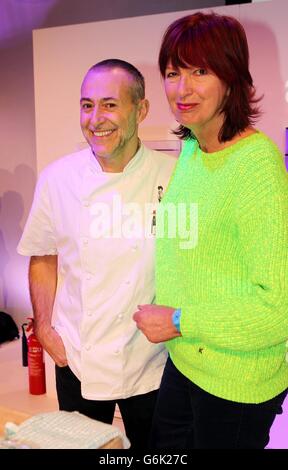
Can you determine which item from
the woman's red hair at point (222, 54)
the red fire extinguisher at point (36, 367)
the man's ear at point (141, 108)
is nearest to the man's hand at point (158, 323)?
the woman's red hair at point (222, 54)

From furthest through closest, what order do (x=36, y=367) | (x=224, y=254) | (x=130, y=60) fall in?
(x=36, y=367) < (x=130, y=60) < (x=224, y=254)

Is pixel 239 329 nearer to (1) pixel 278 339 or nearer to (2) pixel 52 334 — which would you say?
(1) pixel 278 339

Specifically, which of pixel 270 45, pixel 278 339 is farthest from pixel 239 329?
pixel 270 45

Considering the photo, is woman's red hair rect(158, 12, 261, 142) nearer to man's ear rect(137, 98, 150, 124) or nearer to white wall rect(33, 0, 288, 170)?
man's ear rect(137, 98, 150, 124)

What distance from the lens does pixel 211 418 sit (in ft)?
3.36

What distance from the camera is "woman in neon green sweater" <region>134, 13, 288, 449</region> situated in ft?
2.95

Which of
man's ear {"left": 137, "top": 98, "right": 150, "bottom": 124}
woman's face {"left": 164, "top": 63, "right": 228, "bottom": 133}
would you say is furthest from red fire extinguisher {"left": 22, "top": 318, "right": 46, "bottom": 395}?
woman's face {"left": 164, "top": 63, "right": 228, "bottom": 133}

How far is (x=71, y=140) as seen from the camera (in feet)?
7.67

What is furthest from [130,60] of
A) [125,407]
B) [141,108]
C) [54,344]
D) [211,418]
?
[211,418]

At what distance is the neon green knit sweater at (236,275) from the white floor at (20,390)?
1.40m

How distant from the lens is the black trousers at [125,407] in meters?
1.36

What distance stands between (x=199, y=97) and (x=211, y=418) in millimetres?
577

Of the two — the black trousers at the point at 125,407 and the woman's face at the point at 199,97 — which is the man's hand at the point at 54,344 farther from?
the woman's face at the point at 199,97

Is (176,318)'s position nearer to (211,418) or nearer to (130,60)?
(211,418)
